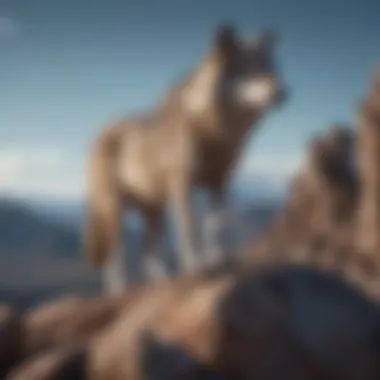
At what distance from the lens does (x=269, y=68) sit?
2508 millimetres

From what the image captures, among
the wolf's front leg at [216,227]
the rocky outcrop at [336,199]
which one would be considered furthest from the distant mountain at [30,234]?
the wolf's front leg at [216,227]

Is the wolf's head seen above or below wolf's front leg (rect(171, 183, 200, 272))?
above

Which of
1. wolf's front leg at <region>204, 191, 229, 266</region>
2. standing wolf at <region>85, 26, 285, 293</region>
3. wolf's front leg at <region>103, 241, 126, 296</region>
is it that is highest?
standing wolf at <region>85, 26, 285, 293</region>

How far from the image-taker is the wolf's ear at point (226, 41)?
2471 mm

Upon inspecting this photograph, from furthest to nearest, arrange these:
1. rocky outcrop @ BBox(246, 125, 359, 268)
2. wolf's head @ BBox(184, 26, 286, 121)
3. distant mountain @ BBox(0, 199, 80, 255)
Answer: rocky outcrop @ BBox(246, 125, 359, 268), distant mountain @ BBox(0, 199, 80, 255), wolf's head @ BBox(184, 26, 286, 121)

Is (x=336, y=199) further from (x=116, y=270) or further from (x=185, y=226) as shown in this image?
(x=185, y=226)

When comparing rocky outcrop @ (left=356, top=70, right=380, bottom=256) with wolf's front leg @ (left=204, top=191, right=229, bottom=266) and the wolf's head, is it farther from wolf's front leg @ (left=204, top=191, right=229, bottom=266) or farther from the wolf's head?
the wolf's head

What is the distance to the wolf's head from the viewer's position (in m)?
2.46

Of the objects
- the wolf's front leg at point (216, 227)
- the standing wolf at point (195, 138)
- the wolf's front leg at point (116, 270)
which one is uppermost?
the standing wolf at point (195, 138)

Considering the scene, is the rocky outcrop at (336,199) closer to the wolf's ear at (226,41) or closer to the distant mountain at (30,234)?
the distant mountain at (30,234)

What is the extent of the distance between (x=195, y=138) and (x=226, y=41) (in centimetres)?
30

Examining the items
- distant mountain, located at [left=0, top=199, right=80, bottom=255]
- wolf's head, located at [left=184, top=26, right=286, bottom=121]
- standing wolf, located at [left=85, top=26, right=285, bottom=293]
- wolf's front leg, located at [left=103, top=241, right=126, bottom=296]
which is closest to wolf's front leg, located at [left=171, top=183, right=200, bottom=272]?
standing wolf, located at [left=85, top=26, right=285, bottom=293]

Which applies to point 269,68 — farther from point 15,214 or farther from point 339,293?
point 15,214

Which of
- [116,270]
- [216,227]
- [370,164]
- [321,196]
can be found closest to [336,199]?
[321,196]
